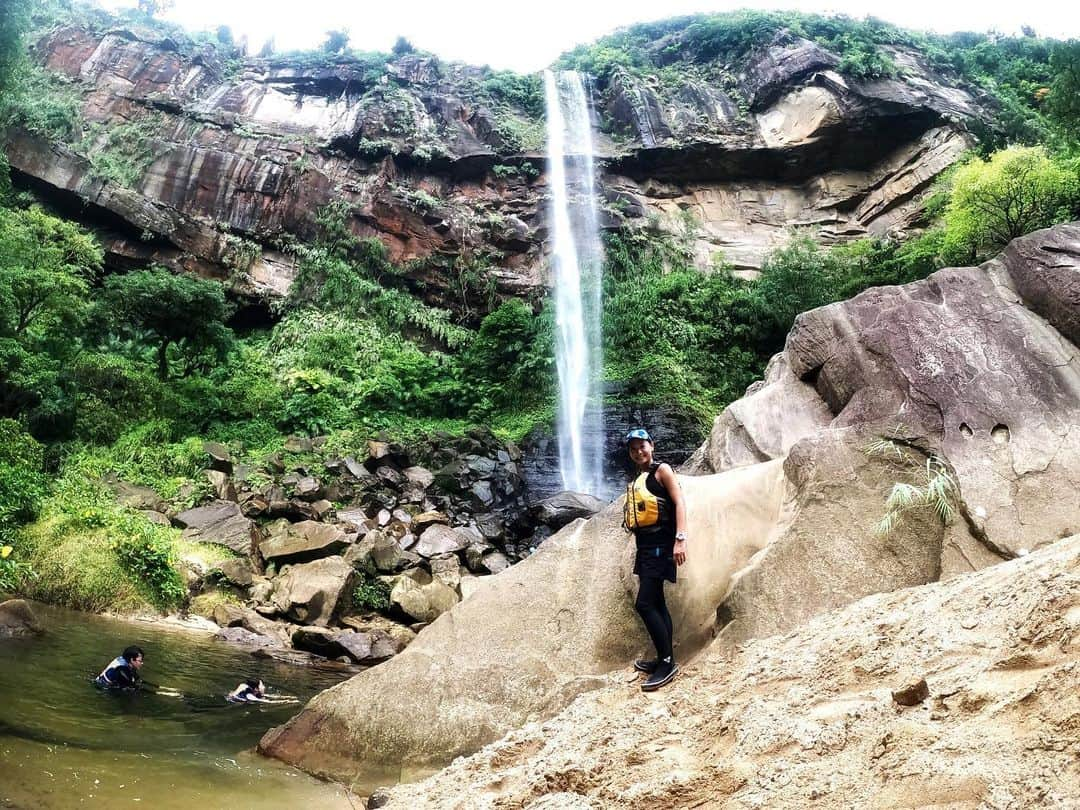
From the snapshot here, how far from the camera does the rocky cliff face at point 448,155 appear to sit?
2784cm

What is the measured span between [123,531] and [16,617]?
12.4 feet

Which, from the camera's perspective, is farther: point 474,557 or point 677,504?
point 474,557

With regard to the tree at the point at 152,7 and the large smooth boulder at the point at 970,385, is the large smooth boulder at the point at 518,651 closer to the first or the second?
the large smooth boulder at the point at 970,385

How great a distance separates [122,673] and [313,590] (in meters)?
5.05

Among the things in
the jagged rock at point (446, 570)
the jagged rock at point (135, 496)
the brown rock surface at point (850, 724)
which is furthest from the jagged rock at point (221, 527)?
the brown rock surface at point (850, 724)

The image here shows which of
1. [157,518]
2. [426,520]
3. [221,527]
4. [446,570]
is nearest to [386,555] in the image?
[446,570]

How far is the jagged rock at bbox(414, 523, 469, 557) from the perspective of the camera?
563 inches

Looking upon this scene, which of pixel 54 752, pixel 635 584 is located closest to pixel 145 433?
pixel 54 752

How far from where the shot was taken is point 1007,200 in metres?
18.0

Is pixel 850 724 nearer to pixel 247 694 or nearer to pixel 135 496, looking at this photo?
pixel 247 694

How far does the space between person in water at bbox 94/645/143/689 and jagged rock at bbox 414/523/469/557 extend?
25.2 ft

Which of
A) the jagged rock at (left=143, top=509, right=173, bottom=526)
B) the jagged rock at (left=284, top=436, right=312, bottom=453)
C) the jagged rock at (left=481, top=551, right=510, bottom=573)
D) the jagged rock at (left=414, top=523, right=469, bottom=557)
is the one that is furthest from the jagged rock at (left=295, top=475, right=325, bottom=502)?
the jagged rock at (left=481, top=551, right=510, bottom=573)

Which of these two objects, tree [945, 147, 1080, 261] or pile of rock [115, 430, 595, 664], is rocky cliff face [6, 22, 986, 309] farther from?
pile of rock [115, 430, 595, 664]

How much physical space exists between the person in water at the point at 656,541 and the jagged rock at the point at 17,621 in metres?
7.36
